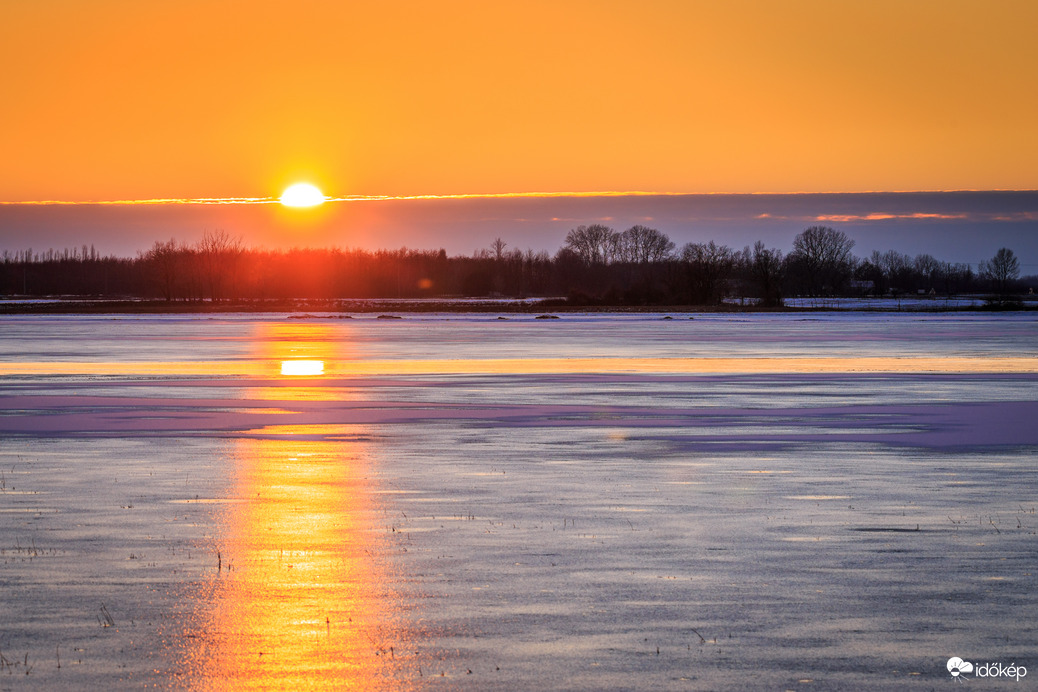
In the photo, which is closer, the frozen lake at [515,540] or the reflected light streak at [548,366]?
the frozen lake at [515,540]

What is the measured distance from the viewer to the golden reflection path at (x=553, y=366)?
2823 centimetres

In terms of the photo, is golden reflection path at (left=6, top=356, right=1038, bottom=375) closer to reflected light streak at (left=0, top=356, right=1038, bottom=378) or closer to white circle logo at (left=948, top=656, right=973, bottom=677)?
reflected light streak at (left=0, top=356, right=1038, bottom=378)

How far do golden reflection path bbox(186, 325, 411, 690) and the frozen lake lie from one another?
3 cm

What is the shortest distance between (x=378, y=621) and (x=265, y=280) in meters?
183

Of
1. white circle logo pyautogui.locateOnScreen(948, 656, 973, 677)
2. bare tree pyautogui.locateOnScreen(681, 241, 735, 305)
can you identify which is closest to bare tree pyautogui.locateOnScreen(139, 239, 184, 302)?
bare tree pyautogui.locateOnScreen(681, 241, 735, 305)

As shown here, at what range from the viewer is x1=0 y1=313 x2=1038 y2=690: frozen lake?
6137 millimetres

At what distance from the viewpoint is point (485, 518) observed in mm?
10008

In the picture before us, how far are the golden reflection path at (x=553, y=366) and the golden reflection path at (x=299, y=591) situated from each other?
15.5m

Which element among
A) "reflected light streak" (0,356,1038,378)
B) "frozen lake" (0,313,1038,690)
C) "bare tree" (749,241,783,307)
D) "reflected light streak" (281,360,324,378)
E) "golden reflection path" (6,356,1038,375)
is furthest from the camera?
"bare tree" (749,241,783,307)

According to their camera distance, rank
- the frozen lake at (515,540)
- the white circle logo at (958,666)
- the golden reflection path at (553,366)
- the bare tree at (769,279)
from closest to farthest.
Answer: the white circle logo at (958,666) < the frozen lake at (515,540) < the golden reflection path at (553,366) < the bare tree at (769,279)

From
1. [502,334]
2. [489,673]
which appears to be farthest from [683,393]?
[502,334]

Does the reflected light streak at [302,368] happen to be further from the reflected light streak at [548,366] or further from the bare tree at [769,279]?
the bare tree at [769,279]

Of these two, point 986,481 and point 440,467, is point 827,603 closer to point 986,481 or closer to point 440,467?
point 986,481

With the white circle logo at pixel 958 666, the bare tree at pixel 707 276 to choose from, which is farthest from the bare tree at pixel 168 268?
the white circle logo at pixel 958 666
